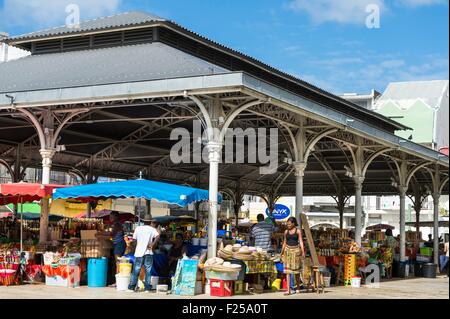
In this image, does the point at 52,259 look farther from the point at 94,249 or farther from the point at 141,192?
the point at 141,192

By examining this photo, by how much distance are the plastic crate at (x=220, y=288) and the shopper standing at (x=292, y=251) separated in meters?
1.33

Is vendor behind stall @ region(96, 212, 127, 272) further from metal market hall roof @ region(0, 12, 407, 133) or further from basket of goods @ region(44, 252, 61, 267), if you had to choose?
metal market hall roof @ region(0, 12, 407, 133)

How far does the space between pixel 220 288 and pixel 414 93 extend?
51331mm

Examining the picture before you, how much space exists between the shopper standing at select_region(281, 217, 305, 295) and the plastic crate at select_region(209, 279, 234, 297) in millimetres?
1335

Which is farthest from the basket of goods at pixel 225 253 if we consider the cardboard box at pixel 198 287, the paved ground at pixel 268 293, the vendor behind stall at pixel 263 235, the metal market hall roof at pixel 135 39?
the metal market hall roof at pixel 135 39

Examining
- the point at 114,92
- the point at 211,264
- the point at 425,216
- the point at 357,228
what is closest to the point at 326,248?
the point at 357,228

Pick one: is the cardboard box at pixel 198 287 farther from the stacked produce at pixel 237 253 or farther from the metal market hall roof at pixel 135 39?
the metal market hall roof at pixel 135 39

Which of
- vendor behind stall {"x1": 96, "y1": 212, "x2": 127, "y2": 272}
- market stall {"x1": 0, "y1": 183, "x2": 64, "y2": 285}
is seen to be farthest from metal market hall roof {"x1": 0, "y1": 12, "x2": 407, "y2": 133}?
vendor behind stall {"x1": 96, "y1": 212, "x2": 127, "y2": 272}

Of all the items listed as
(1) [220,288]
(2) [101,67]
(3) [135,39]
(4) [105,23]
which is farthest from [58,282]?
(4) [105,23]

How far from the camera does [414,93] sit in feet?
201

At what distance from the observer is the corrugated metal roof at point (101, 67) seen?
15.8 metres

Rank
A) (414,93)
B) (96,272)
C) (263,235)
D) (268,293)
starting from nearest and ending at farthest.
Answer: (96,272)
(268,293)
(263,235)
(414,93)
